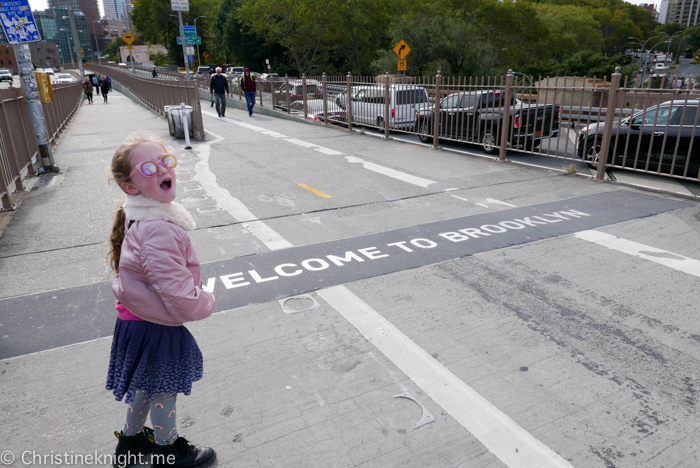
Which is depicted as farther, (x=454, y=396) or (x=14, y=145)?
(x=14, y=145)

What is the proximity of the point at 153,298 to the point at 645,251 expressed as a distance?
5204 mm

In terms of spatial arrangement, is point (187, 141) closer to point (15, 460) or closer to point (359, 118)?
point (359, 118)

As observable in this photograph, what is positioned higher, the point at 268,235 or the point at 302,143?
the point at 268,235

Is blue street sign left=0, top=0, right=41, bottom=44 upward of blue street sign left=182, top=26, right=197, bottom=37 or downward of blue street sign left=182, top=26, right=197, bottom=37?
downward

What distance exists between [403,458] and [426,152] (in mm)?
10247

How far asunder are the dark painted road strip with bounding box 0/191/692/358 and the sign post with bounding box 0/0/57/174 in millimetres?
6629

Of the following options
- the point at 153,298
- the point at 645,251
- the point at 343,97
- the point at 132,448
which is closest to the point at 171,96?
the point at 343,97

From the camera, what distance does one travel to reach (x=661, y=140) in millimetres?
8797

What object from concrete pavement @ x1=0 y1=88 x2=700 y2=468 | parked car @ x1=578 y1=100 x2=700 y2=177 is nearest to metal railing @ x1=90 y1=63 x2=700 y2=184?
parked car @ x1=578 y1=100 x2=700 y2=177

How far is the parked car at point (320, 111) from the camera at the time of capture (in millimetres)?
17703

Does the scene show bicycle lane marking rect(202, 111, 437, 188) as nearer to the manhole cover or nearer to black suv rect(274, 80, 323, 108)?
black suv rect(274, 80, 323, 108)

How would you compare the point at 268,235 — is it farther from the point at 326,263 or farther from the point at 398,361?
the point at 398,361

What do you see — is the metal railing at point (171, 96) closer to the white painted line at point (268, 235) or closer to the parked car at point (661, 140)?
the white painted line at point (268, 235)

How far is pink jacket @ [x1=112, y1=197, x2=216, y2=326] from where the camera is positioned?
2.15m
